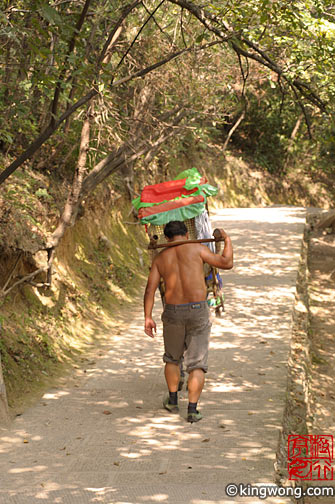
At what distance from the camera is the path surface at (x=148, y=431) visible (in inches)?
184

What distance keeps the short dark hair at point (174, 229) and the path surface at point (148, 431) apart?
1736 millimetres

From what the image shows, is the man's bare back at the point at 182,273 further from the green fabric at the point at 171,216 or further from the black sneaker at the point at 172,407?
the black sneaker at the point at 172,407

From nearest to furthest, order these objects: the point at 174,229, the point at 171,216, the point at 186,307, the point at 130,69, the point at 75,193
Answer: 1. the point at 186,307
2. the point at 174,229
3. the point at 171,216
4. the point at 75,193
5. the point at 130,69

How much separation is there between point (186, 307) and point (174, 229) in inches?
30.4

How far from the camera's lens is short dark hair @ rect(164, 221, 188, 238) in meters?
6.28

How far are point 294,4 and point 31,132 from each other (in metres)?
5.18

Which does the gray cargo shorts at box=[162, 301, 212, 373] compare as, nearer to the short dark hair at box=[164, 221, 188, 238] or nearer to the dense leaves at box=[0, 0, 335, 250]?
the short dark hair at box=[164, 221, 188, 238]

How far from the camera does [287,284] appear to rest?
12.7 m

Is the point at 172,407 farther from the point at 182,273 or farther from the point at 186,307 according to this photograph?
the point at 182,273

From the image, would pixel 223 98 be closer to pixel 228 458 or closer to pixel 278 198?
pixel 228 458

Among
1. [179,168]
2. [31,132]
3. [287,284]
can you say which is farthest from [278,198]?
[31,132]

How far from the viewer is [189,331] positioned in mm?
6137

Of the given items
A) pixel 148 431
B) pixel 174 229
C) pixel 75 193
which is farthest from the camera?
pixel 75 193

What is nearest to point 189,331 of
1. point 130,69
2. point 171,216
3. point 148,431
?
point 148,431
